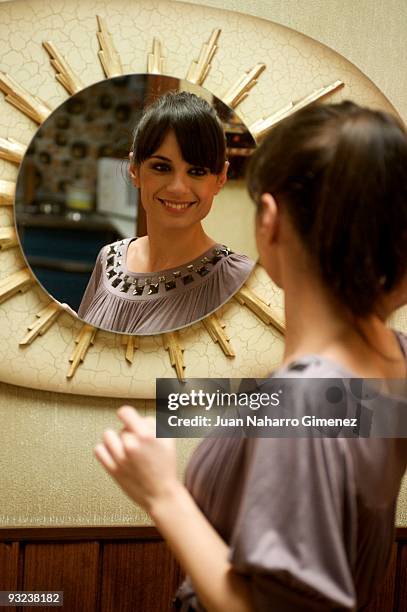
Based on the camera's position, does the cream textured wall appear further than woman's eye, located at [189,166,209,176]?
Yes

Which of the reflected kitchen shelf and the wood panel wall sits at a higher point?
the reflected kitchen shelf

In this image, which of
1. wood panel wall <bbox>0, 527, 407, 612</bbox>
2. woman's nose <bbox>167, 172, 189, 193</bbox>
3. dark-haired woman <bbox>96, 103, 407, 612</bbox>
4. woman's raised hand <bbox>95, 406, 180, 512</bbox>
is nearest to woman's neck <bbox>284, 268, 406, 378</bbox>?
dark-haired woman <bbox>96, 103, 407, 612</bbox>

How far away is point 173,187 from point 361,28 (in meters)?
0.55

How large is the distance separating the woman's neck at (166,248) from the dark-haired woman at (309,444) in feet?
1.84

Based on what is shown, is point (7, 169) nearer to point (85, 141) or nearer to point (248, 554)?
point (85, 141)

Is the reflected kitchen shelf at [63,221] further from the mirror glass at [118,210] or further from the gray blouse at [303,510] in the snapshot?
the gray blouse at [303,510]

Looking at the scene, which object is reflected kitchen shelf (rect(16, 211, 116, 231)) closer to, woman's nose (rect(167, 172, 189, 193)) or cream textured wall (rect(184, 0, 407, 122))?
woman's nose (rect(167, 172, 189, 193))

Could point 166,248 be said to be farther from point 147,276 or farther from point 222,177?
point 222,177

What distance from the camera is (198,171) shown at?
1368mm

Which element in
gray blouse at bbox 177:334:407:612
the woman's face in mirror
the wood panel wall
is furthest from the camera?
the wood panel wall

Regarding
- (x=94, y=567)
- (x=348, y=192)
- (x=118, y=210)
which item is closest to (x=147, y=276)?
(x=118, y=210)

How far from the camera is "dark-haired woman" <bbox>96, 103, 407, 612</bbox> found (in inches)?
28.6

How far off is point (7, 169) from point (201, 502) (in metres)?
0.82

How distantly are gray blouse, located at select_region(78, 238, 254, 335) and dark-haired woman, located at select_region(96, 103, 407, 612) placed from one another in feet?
1.92
